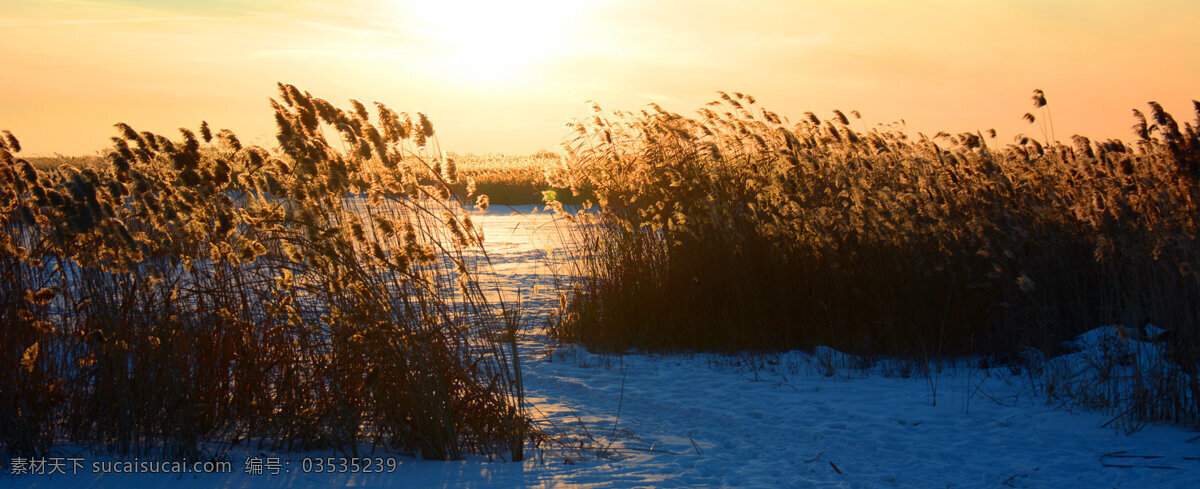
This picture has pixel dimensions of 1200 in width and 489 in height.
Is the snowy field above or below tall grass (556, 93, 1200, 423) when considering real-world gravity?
below

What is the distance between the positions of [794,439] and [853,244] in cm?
275

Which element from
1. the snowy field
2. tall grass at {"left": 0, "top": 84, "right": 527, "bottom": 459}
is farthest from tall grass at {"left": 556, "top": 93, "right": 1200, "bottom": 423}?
tall grass at {"left": 0, "top": 84, "right": 527, "bottom": 459}

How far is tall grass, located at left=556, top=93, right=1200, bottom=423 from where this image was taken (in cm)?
598

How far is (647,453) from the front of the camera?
13.1 ft

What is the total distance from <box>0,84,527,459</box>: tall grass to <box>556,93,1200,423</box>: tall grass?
314cm

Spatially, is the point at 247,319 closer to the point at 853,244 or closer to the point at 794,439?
the point at 794,439

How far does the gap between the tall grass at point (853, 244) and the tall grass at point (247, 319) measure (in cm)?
314

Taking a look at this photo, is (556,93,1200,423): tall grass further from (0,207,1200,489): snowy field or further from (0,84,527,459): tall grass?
(0,84,527,459): tall grass

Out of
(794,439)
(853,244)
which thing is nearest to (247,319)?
(794,439)

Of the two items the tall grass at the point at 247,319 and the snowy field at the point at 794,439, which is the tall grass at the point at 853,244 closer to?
the snowy field at the point at 794,439

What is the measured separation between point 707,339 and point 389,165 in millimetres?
3584

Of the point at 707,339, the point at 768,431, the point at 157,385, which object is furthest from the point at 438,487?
the point at 707,339

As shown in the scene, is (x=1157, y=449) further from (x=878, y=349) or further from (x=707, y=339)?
(x=707, y=339)

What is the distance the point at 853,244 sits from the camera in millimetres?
6598
